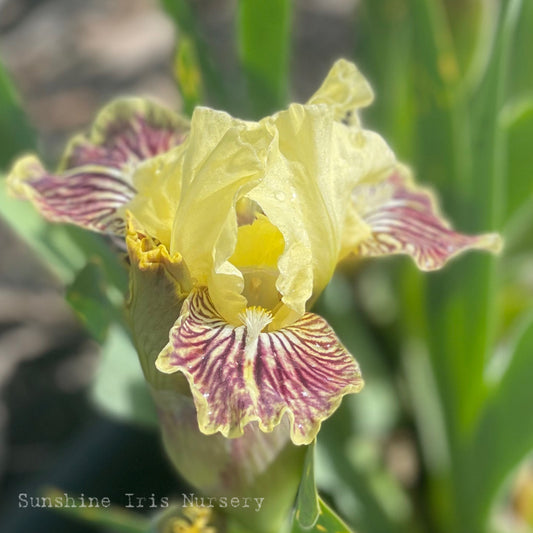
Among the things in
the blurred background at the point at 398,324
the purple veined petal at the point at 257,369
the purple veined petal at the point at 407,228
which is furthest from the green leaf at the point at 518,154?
the purple veined petal at the point at 257,369

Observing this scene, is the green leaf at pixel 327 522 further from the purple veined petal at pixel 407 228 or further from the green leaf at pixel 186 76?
the green leaf at pixel 186 76

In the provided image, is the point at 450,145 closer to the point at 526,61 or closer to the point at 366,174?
the point at 526,61

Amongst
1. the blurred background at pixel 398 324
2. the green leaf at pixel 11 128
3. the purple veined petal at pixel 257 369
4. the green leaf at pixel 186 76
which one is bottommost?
the blurred background at pixel 398 324

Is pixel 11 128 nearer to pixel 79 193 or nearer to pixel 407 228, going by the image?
pixel 79 193

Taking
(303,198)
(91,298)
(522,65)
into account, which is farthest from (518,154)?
(91,298)

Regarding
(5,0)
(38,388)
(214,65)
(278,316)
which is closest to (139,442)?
(38,388)

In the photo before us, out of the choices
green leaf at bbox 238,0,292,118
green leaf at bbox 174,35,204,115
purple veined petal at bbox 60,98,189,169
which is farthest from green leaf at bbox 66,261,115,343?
green leaf at bbox 238,0,292,118
